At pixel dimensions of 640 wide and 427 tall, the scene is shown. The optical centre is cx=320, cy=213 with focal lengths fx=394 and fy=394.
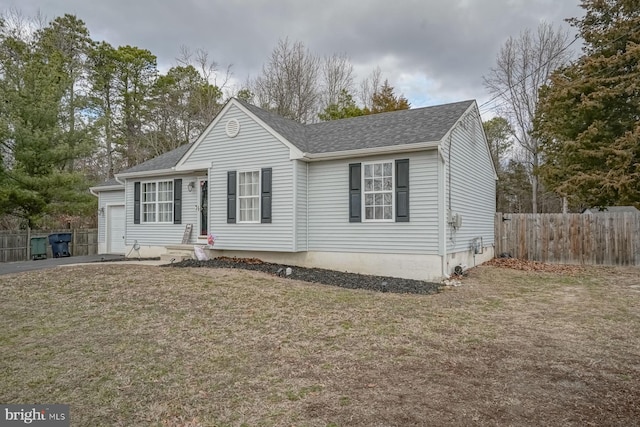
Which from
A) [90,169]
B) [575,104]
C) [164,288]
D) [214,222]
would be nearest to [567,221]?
[575,104]

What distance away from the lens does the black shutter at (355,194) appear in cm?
1042

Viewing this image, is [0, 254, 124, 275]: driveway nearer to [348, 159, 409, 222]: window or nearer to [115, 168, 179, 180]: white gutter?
[115, 168, 179, 180]: white gutter

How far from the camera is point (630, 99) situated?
14.9 meters

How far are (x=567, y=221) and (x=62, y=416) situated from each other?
14.5 metres

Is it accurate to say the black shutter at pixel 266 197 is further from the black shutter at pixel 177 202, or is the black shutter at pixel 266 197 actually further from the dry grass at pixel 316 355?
the black shutter at pixel 177 202

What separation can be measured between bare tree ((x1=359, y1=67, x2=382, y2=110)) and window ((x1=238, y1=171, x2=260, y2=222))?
62.7 ft

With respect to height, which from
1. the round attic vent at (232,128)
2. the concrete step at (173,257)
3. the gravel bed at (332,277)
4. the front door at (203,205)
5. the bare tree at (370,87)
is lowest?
the gravel bed at (332,277)

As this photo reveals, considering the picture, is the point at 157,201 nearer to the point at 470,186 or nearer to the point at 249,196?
the point at 249,196

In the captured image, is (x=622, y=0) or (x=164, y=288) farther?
(x=622, y=0)

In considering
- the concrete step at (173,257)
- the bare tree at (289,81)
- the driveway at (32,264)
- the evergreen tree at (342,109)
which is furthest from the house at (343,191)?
the bare tree at (289,81)

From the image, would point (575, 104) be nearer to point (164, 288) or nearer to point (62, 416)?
point (164, 288)

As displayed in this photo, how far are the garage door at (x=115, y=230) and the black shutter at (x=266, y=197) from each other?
843 centimetres

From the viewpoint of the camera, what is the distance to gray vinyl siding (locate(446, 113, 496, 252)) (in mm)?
10430

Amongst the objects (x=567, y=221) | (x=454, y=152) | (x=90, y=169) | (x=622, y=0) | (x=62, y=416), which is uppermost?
(x=622, y=0)
